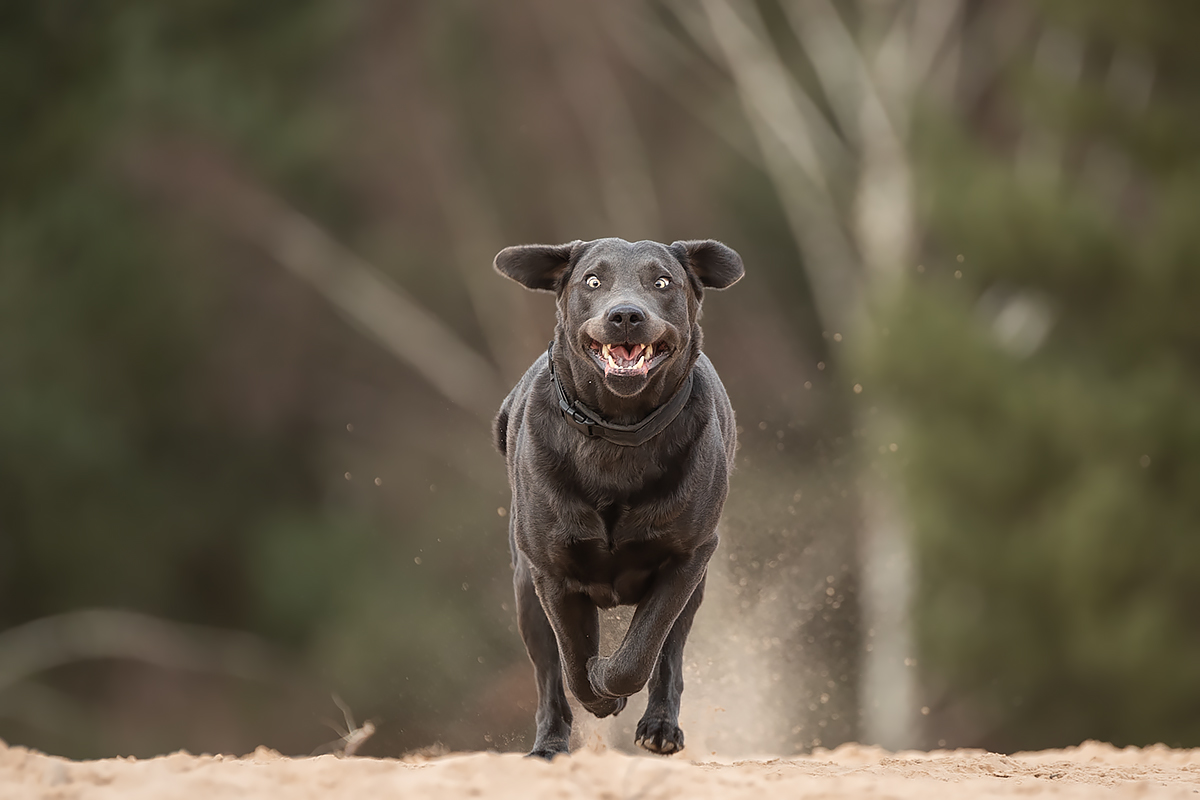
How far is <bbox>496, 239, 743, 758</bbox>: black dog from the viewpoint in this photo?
16.8 ft

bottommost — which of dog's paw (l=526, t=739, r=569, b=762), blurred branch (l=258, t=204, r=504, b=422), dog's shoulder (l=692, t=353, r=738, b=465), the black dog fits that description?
dog's paw (l=526, t=739, r=569, b=762)

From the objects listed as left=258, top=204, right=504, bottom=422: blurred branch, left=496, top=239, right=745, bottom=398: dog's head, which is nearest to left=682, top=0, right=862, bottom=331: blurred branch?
left=258, top=204, right=504, bottom=422: blurred branch

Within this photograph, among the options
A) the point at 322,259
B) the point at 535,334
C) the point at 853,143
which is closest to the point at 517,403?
the point at 535,334

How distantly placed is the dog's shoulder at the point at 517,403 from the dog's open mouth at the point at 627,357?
615mm

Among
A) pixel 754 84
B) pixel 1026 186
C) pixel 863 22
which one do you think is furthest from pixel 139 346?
pixel 1026 186

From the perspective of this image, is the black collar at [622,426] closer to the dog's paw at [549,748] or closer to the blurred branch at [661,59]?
the dog's paw at [549,748]

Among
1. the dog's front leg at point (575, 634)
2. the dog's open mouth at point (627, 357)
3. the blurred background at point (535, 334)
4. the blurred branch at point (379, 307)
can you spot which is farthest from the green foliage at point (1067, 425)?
the dog's open mouth at point (627, 357)

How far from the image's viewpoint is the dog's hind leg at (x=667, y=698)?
18.3 ft

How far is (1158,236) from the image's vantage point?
1554cm

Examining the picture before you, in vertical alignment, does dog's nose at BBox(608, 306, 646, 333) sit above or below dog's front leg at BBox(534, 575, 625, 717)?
above

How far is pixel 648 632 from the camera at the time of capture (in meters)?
5.19

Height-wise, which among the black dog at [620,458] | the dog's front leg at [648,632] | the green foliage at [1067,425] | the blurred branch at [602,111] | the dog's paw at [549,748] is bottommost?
the dog's paw at [549,748]

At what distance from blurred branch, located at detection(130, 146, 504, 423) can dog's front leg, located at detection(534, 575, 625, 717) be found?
14.8 meters

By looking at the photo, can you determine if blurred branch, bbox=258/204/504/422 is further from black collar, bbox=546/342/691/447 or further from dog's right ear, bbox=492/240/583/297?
black collar, bbox=546/342/691/447
